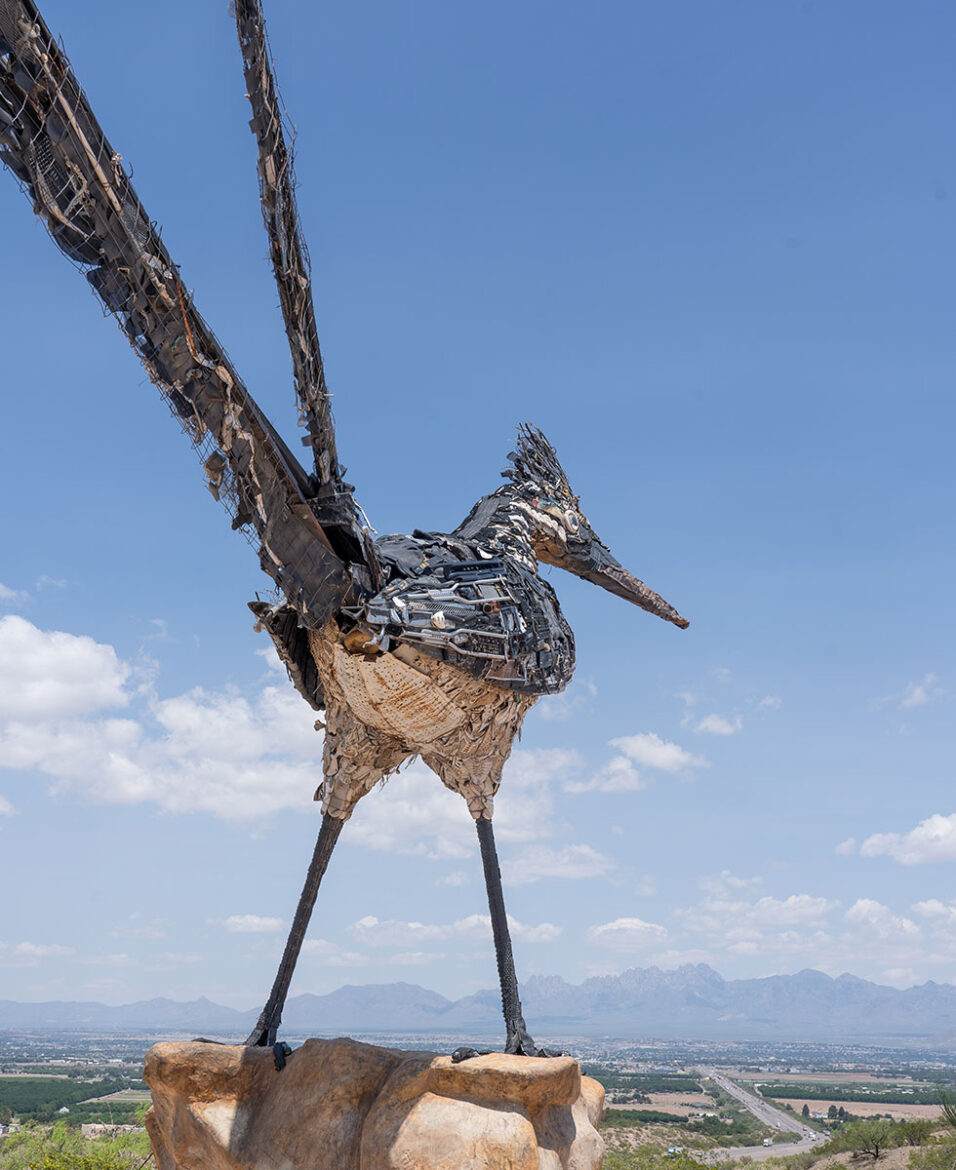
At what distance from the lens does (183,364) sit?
5148mm

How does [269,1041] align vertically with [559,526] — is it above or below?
below

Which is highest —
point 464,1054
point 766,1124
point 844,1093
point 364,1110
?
point 464,1054

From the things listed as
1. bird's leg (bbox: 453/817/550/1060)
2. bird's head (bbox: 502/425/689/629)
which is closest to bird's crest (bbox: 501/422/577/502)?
bird's head (bbox: 502/425/689/629)

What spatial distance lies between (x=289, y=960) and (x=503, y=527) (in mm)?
3961

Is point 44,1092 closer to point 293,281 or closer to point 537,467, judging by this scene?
point 537,467

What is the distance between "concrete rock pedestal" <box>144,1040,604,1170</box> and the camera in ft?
21.1

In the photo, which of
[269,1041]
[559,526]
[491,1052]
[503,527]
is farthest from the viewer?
[559,526]

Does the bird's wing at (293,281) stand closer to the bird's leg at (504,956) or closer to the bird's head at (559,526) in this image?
the bird's leg at (504,956)

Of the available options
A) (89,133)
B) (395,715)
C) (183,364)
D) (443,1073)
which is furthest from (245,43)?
(443,1073)

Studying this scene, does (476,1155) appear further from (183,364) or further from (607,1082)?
(607,1082)

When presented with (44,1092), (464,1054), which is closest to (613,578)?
(464,1054)

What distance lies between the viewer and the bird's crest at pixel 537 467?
32.9 ft

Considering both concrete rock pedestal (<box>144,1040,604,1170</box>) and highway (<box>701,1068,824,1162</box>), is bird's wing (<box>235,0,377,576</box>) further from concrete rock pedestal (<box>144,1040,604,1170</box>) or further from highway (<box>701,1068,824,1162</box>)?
highway (<box>701,1068,824,1162</box>)

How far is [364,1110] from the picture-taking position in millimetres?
7039
